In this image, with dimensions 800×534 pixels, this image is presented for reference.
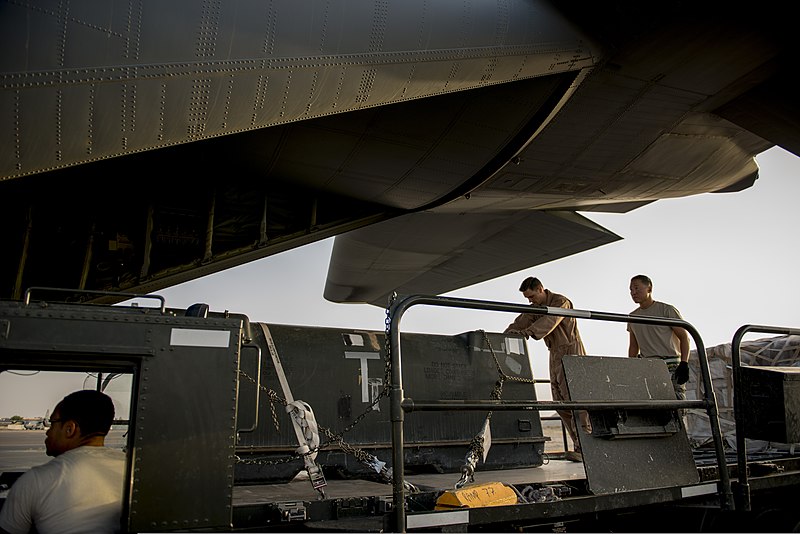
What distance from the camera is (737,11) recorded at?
6.12 meters

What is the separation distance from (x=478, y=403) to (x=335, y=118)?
4830 mm

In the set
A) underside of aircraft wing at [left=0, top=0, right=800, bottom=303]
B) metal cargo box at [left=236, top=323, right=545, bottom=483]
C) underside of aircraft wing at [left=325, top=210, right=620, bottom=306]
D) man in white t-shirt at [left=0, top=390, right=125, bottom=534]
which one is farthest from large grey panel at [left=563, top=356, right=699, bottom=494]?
underside of aircraft wing at [left=325, top=210, right=620, bottom=306]

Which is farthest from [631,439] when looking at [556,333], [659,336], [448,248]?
[448,248]

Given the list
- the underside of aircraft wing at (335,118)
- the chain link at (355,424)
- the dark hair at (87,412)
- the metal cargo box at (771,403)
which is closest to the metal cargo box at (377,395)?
the chain link at (355,424)

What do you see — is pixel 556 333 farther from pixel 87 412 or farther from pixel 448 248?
pixel 448 248

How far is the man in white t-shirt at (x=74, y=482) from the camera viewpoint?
7.67 feet

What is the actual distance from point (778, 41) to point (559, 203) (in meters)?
4.72

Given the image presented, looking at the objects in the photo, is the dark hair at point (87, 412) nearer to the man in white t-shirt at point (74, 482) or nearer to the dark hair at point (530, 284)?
the man in white t-shirt at point (74, 482)

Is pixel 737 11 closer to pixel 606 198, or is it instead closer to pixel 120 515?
pixel 606 198

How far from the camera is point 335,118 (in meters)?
6.95

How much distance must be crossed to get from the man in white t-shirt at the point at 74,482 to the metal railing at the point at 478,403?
1.19m

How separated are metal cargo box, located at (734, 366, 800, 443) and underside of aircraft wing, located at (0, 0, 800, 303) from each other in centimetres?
347

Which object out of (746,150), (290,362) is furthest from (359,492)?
(746,150)

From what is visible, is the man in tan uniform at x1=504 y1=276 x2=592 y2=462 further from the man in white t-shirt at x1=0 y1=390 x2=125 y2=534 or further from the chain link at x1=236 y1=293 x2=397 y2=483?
the man in white t-shirt at x1=0 y1=390 x2=125 y2=534
